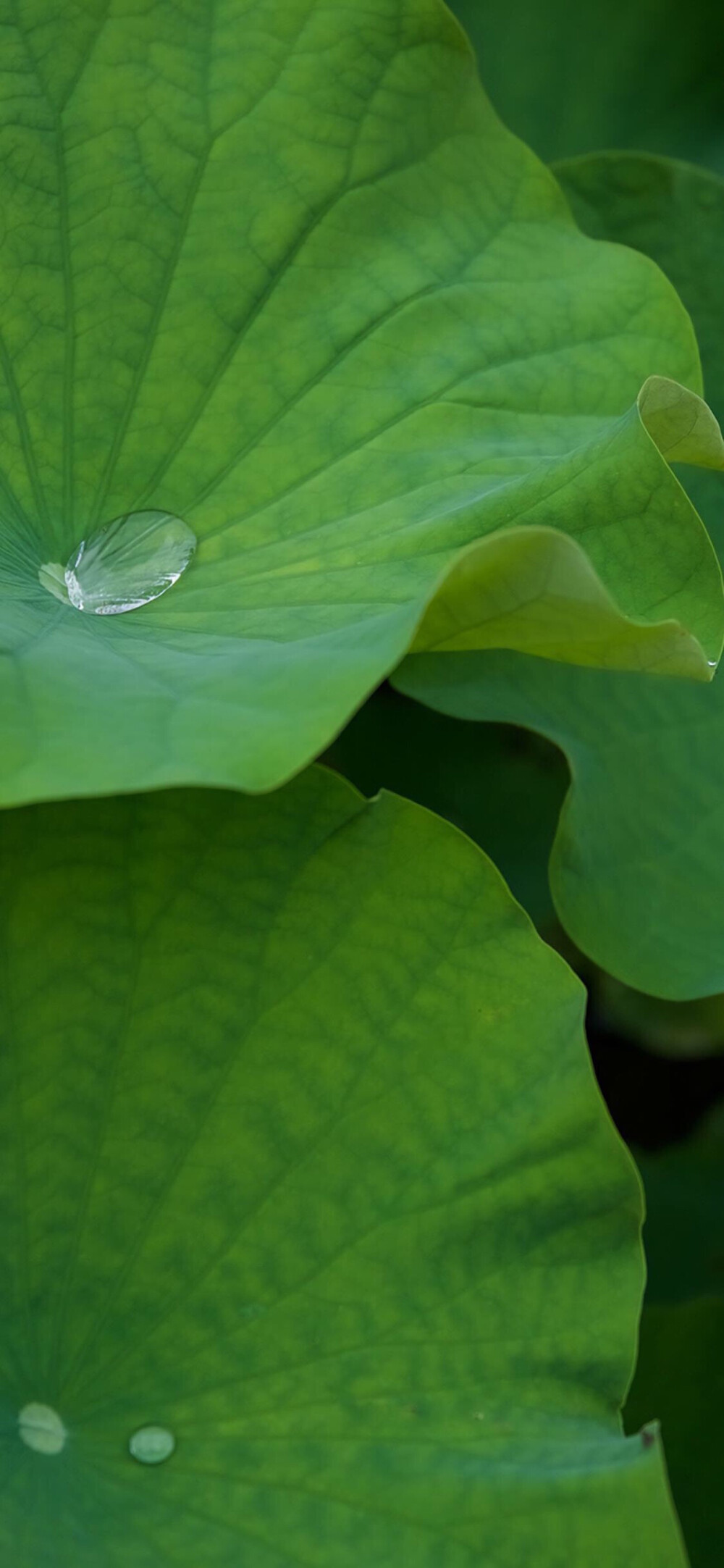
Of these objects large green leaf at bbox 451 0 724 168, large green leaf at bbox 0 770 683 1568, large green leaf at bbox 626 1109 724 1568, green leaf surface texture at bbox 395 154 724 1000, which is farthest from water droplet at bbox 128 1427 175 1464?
large green leaf at bbox 451 0 724 168

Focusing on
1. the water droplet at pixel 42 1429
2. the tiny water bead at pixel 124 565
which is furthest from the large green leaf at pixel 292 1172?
the tiny water bead at pixel 124 565

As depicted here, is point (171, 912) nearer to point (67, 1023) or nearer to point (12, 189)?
point (67, 1023)

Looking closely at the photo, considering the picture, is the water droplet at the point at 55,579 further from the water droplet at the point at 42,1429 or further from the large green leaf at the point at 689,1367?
the large green leaf at the point at 689,1367

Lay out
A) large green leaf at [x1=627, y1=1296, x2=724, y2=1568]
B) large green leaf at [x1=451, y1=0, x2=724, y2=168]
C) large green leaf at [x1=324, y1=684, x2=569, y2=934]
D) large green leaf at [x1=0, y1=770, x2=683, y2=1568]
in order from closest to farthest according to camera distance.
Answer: large green leaf at [x1=0, y1=770, x2=683, y2=1568], large green leaf at [x1=627, y1=1296, x2=724, y2=1568], large green leaf at [x1=324, y1=684, x2=569, y2=934], large green leaf at [x1=451, y1=0, x2=724, y2=168]

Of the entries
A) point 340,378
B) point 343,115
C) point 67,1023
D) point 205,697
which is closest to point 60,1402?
point 67,1023

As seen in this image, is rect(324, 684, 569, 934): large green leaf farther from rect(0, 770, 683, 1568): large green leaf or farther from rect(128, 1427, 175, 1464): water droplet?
rect(128, 1427, 175, 1464): water droplet

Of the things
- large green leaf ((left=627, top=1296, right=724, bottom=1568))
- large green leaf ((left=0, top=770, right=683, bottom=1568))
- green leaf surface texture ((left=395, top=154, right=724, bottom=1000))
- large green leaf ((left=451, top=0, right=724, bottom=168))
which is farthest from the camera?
large green leaf ((left=451, top=0, right=724, bottom=168))

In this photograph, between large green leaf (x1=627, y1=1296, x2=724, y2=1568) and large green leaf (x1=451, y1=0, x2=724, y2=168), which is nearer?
large green leaf (x1=627, y1=1296, x2=724, y2=1568)
